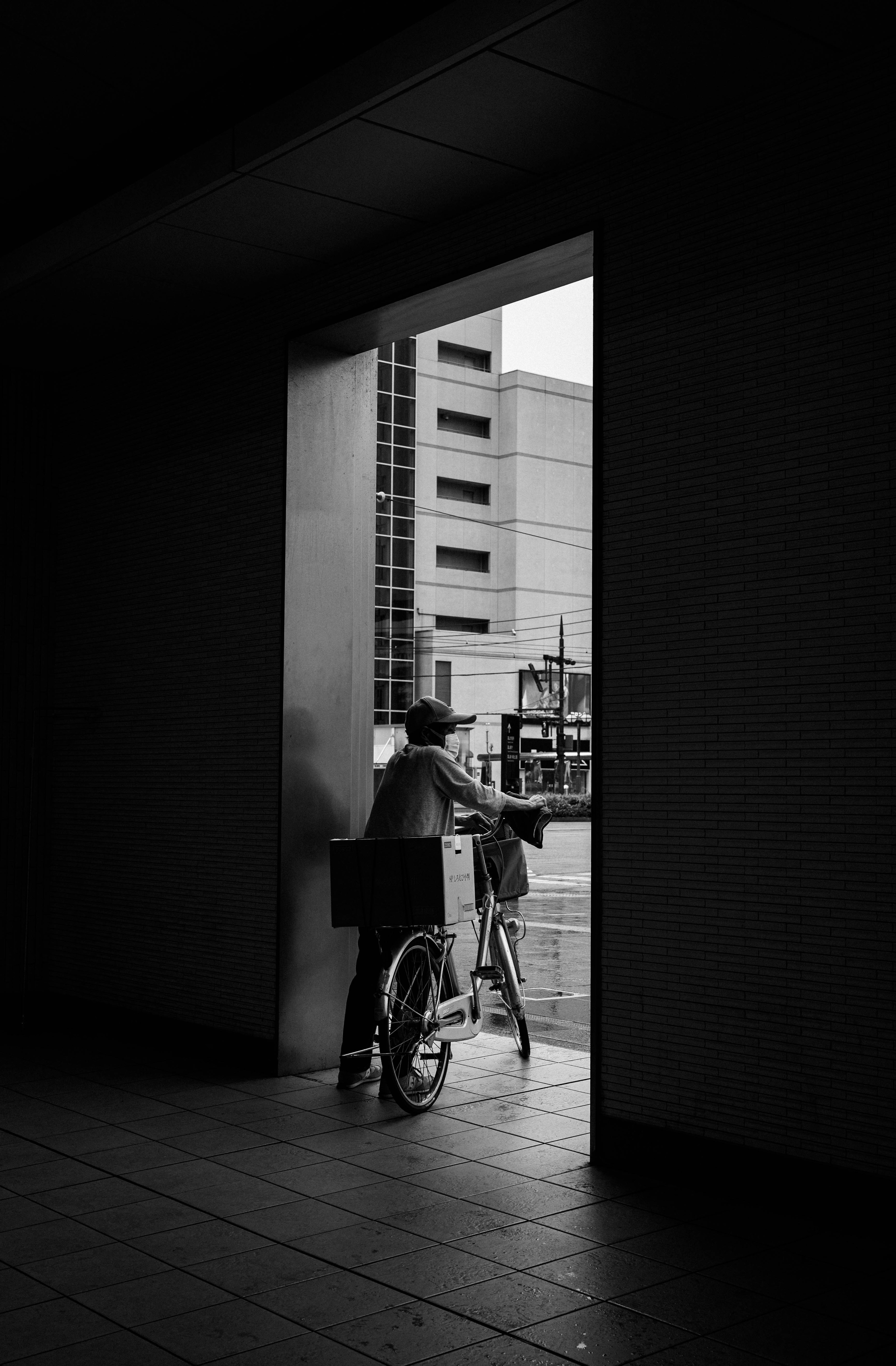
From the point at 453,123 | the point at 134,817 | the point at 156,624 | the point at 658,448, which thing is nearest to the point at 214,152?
the point at 453,123

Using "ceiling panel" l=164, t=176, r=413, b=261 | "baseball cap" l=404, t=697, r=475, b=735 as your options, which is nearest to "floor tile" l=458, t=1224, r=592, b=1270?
"baseball cap" l=404, t=697, r=475, b=735

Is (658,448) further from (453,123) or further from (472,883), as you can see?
(472,883)

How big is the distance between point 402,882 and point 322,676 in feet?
5.10

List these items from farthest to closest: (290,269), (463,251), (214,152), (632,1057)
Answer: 1. (290,269)
2. (463,251)
3. (214,152)
4. (632,1057)

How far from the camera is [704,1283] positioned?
159 inches

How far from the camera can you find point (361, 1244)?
4395 mm

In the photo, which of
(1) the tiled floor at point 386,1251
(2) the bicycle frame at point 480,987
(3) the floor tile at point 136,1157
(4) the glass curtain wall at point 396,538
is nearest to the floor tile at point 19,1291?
(1) the tiled floor at point 386,1251

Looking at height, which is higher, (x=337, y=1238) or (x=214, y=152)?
(x=214, y=152)

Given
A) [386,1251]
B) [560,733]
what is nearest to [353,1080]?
[386,1251]

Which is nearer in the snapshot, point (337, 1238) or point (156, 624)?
point (337, 1238)

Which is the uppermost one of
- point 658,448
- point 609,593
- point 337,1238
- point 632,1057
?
point 658,448

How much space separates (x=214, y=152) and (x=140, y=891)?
14.2ft

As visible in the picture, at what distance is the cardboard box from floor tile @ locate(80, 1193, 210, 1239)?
1.78 meters

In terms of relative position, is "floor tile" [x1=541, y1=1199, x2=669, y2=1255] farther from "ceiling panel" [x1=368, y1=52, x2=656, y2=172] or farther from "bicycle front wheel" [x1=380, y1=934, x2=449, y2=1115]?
"ceiling panel" [x1=368, y1=52, x2=656, y2=172]
